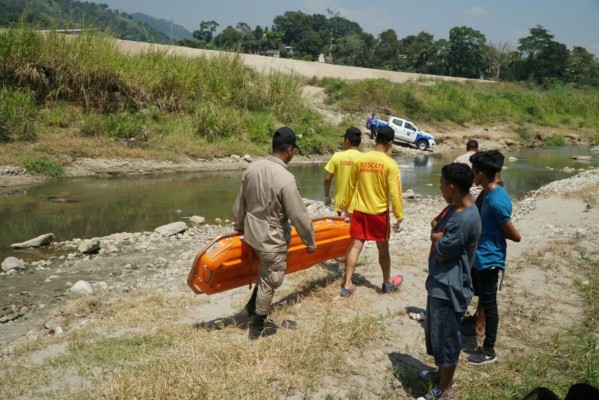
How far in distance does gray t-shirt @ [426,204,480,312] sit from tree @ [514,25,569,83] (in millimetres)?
63609

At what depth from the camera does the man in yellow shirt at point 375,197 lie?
597cm

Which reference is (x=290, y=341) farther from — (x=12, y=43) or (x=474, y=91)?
(x=474, y=91)

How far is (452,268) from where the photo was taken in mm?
4047

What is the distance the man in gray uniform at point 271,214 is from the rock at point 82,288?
3.44m

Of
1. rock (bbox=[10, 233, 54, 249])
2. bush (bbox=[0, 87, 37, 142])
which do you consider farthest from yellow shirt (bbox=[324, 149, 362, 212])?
bush (bbox=[0, 87, 37, 142])

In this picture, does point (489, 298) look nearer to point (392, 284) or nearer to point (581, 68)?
point (392, 284)

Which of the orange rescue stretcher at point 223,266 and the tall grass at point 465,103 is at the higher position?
the tall grass at point 465,103

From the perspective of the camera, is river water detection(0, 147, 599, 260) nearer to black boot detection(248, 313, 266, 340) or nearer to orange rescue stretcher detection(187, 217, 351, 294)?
orange rescue stretcher detection(187, 217, 351, 294)

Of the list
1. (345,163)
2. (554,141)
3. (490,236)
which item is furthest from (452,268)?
(554,141)

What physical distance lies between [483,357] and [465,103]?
3660cm

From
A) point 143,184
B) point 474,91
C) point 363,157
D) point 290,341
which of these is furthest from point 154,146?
point 474,91

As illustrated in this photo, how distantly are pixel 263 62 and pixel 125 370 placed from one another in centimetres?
3919

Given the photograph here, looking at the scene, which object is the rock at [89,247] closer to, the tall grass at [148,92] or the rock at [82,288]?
the rock at [82,288]

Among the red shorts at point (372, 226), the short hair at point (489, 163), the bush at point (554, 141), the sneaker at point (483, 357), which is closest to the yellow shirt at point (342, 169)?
the red shorts at point (372, 226)
